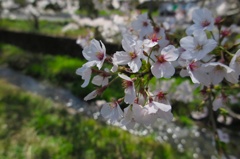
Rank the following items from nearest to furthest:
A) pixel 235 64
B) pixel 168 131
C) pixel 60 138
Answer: pixel 235 64
pixel 60 138
pixel 168 131

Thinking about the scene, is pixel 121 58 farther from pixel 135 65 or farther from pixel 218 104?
pixel 218 104

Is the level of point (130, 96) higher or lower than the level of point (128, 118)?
higher

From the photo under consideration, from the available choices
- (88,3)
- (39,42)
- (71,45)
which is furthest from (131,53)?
(39,42)

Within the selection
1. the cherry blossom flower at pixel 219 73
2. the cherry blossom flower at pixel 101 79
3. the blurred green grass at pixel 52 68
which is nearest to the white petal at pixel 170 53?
the cherry blossom flower at pixel 219 73

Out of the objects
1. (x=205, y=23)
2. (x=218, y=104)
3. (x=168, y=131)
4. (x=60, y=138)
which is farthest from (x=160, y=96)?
(x=168, y=131)

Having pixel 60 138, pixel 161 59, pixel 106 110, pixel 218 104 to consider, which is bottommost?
pixel 60 138

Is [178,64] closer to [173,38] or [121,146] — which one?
[173,38]

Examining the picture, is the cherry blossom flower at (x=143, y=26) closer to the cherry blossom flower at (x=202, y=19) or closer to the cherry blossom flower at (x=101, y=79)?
the cherry blossom flower at (x=202, y=19)
